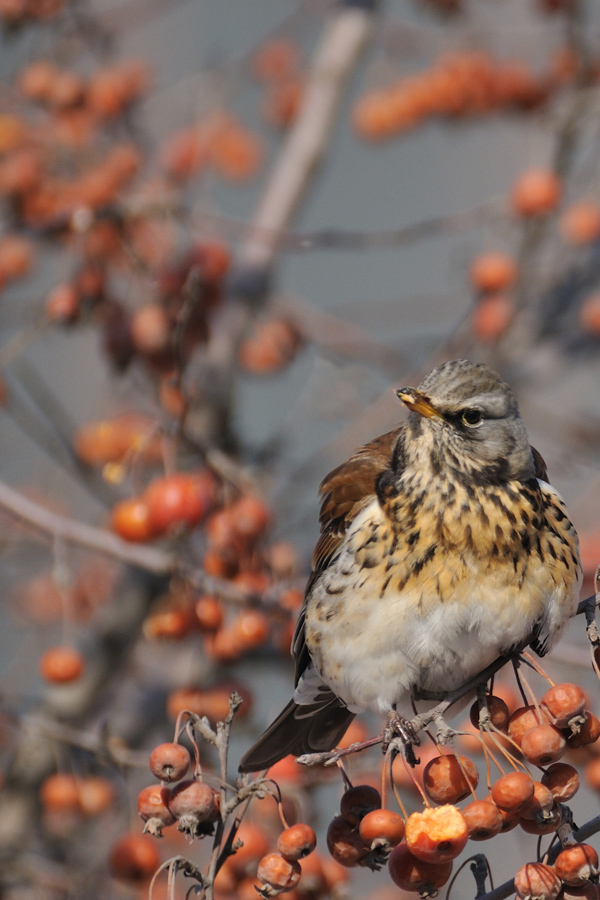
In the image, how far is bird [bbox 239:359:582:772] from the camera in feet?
9.14

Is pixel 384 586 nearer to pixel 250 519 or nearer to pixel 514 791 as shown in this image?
pixel 250 519

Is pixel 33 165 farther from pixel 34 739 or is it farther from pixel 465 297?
pixel 34 739

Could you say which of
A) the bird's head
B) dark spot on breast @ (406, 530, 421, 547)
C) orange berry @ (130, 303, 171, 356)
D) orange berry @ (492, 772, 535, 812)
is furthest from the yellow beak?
orange berry @ (130, 303, 171, 356)

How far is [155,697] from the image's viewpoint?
4.08 meters

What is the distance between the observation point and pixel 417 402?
2.75m

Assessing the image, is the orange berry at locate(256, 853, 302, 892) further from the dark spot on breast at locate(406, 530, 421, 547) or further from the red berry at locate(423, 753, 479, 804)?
the dark spot on breast at locate(406, 530, 421, 547)

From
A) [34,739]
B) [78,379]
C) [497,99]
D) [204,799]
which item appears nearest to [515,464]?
[204,799]

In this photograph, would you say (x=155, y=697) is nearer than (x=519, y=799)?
No

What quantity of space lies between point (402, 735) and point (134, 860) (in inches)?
39.3

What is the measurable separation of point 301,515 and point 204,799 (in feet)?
8.04

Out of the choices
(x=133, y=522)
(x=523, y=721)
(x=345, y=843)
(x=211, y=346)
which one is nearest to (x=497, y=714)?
(x=523, y=721)

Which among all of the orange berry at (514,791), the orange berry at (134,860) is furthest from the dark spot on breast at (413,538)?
the orange berry at (134,860)

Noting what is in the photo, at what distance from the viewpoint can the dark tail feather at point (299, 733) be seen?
125 inches

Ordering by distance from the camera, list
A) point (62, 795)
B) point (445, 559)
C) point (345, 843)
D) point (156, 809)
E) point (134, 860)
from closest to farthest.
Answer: point (156, 809), point (345, 843), point (445, 559), point (134, 860), point (62, 795)
